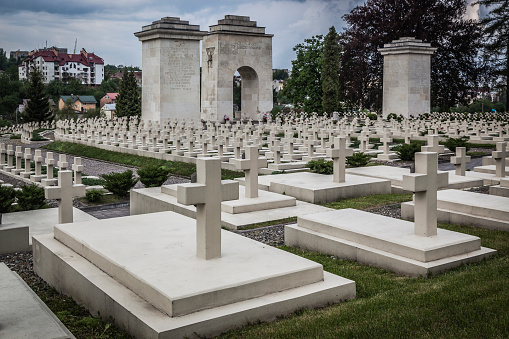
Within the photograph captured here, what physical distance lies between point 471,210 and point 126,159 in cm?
1320

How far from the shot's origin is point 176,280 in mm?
4914

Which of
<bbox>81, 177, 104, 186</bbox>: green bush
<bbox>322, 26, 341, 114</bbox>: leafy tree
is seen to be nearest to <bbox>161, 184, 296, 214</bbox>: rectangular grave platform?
<bbox>81, 177, 104, 186</bbox>: green bush

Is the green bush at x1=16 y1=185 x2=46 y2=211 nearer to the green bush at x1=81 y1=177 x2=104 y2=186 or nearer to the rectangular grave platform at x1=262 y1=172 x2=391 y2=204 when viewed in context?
the green bush at x1=81 y1=177 x2=104 y2=186

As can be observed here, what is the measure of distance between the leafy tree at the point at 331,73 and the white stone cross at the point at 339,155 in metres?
28.0

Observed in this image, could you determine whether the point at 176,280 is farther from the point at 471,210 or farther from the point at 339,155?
the point at 339,155

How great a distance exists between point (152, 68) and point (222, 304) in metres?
24.1

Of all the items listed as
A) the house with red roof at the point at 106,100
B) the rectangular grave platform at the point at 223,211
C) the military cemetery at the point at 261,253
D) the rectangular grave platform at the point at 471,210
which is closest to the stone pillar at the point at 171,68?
the military cemetery at the point at 261,253

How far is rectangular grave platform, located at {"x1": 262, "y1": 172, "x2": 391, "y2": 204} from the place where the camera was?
10406 millimetres

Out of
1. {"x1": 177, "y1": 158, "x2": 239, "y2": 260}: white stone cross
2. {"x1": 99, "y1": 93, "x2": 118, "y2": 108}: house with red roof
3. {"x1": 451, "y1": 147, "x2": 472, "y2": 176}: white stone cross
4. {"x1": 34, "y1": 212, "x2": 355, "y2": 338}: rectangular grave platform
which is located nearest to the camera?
{"x1": 34, "y1": 212, "x2": 355, "y2": 338}: rectangular grave platform

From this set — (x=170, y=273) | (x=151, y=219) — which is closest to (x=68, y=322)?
(x=170, y=273)

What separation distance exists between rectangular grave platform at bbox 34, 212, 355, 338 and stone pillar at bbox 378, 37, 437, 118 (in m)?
28.6

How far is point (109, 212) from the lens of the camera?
10844mm

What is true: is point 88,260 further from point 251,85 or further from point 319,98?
point 319,98

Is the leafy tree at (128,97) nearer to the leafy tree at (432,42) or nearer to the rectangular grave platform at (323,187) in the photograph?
the leafy tree at (432,42)
